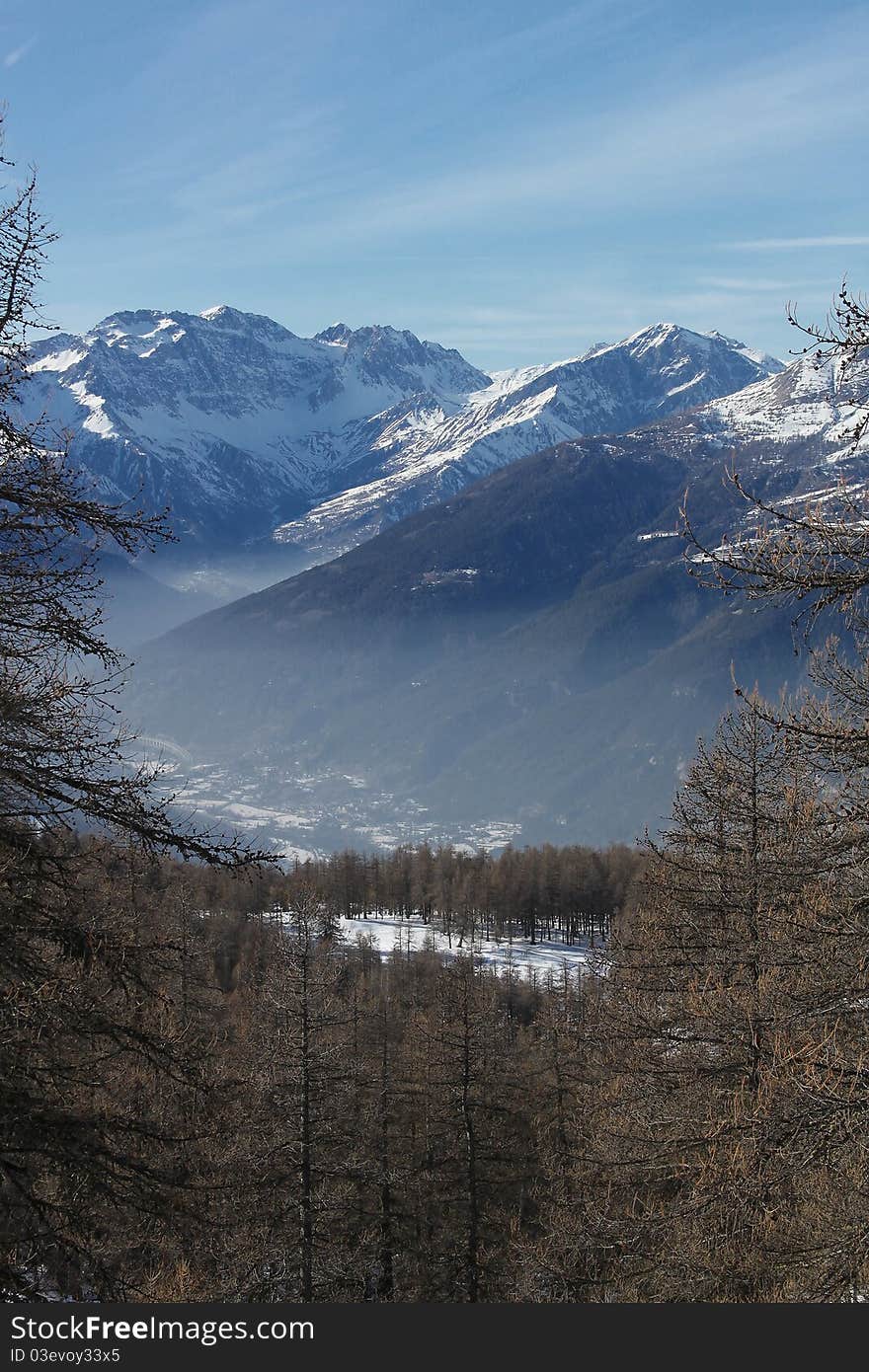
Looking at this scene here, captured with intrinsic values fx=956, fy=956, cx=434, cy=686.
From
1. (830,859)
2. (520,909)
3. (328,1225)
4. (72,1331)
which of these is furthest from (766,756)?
(520,909)

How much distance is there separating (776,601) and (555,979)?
98.6 m

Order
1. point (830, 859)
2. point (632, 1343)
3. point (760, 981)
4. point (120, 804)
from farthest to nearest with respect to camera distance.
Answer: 1. point (760, 981)
2. point (830, 859)
3. point (120, 804)
4. point (632, 1343)

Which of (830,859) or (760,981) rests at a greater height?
(830,859)

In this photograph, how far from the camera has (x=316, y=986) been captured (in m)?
24.1

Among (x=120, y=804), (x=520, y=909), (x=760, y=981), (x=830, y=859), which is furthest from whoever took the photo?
(x=520, y=909)

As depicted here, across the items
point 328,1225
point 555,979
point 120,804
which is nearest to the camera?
point 120,804

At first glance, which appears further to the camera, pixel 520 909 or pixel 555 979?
pixel 520 909

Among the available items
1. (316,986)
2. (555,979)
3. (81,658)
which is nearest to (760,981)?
(81,658)

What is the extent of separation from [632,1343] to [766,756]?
10.6 meters

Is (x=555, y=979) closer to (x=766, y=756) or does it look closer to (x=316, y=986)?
(x=316, y=986)

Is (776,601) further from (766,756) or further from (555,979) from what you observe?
(555,979)

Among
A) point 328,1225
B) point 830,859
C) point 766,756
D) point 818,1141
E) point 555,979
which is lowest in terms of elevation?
point 555,979

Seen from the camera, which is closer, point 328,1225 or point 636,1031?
point 636,1031

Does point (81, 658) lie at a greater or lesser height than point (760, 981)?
greater
